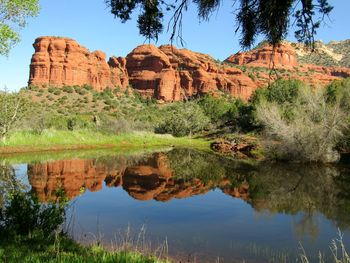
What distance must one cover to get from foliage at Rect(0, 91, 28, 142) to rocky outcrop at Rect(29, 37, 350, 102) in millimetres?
79343

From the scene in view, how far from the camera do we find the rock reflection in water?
596 inches

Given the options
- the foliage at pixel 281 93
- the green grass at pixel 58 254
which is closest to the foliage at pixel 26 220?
the green grass at pixel 58 254

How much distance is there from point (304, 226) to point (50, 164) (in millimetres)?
17262


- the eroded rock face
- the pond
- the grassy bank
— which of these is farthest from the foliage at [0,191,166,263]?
the eroded rock face

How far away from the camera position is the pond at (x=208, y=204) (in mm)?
10047

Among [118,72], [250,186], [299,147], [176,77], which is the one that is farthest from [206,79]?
[250,186]

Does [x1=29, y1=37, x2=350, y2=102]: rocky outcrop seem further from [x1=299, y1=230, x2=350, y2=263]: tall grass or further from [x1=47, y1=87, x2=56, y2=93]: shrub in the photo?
[x1=299, y1=230, x2=350, y2=263]: tall grass

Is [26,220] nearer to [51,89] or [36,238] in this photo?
[36,238]

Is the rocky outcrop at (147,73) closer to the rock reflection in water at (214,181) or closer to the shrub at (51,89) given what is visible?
the shrub at (51,89)

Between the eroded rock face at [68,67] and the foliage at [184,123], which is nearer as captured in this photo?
the foliage at [184,123]

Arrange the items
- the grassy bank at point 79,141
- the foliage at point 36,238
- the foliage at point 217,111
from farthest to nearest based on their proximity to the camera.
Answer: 1. the foliage at point 217,111
2. the grassy bank at point 79,141
3. the foliage at point 36,238

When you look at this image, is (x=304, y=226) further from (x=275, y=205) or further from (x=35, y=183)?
(x=35, y=183)

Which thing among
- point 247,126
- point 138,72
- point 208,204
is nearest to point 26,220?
point 208,204

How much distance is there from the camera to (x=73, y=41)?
123 meters
